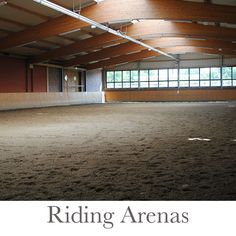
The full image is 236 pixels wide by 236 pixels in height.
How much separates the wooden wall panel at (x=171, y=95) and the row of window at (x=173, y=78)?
0.70 metres

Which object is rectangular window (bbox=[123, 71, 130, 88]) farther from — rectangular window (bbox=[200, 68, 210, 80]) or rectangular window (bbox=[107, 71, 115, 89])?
rectangular window (bbox=[200, 68, 210, 80])

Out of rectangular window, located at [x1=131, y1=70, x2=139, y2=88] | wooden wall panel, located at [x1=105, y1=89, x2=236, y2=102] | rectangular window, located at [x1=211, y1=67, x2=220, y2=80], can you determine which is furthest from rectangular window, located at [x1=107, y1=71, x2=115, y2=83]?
rectangular window, located at [x1=211, y1=67, x2=220, y2=80]

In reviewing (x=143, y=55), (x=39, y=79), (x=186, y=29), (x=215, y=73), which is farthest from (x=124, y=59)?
(x=186, y=29)

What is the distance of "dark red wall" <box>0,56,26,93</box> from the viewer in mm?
25188

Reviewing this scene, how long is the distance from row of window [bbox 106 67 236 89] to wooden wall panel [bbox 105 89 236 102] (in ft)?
2.30

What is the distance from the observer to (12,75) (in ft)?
85.9

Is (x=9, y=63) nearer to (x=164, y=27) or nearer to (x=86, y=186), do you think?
(x=164, y=27)

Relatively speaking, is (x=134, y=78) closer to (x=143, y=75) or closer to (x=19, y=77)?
(x=143, y=75)

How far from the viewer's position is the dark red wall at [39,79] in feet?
94.1

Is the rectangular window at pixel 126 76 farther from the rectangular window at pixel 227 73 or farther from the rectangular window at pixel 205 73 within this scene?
the rectangular window at pixel 227 73

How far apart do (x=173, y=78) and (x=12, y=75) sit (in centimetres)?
1766

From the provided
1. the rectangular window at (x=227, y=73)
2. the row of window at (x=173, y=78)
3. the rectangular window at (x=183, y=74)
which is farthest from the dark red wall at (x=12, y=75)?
the rectangular window at (x=227, y=73)

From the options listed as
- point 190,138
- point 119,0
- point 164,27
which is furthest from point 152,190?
point 164,27

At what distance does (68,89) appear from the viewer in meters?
33.5
